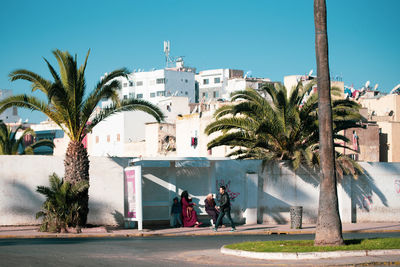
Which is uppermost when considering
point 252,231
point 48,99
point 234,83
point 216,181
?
point 234,83

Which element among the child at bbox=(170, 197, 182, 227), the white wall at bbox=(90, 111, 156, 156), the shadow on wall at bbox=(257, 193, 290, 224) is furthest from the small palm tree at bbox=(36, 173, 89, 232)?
the white wall at bbox=(90, 111, 156, 156)

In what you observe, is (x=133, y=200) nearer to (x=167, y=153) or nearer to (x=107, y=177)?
(x=107, y=177)

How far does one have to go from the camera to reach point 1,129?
49.4m

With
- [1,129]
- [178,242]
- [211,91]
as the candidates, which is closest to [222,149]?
[1,129]

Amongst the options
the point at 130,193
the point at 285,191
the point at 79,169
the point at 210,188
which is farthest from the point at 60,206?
the point at 285,191

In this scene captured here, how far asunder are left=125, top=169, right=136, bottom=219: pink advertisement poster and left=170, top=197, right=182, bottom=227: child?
5.96ft

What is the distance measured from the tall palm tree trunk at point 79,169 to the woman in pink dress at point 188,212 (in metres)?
4.16

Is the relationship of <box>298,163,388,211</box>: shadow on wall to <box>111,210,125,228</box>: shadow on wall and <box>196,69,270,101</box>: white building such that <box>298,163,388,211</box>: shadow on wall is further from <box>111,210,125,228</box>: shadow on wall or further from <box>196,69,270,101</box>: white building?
<box>196,69,270,101</box>: white building

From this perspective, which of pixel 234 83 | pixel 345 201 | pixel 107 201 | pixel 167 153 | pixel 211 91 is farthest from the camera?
pixel 211 91

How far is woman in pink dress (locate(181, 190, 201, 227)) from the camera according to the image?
2594 cm

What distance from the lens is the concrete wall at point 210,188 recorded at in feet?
82.0

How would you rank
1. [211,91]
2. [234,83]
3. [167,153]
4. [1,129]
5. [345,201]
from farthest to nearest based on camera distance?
[211,91] → [234,83] → [167,153] → [1,129] → [345,201]

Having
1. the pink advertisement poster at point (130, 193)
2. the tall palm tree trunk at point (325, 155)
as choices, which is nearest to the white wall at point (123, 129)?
the pink advertisement poster at point (130, 193)

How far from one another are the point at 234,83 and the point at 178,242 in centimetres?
7374
